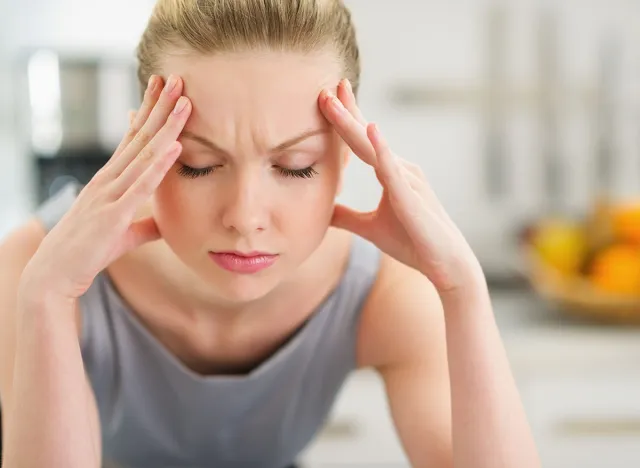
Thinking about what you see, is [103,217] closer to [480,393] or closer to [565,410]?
[480,393]

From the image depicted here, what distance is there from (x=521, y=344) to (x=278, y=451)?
2.98ft

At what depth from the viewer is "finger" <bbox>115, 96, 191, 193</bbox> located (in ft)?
2.02

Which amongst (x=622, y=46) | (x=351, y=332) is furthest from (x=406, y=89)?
(x=351, y=332)

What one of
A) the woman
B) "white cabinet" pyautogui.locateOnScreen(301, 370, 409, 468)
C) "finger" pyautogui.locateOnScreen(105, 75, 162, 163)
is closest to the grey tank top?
the woman

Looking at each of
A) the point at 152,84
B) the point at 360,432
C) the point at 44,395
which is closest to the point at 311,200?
the point at 152,84

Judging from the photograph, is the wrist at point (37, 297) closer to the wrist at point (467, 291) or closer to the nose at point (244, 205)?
the nose at point (244, 205)

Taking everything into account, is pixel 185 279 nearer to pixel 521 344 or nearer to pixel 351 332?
pixel 351 332

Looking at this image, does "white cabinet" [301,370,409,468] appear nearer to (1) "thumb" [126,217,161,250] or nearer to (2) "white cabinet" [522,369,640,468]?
(2) "white cabinet" [522,369,640,468]

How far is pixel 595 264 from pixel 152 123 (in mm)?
1477

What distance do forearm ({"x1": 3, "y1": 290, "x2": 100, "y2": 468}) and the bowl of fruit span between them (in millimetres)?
1380

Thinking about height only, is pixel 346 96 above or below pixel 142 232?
above

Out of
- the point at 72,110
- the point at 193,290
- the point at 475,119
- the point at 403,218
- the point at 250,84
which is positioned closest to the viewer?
the point at 250,84

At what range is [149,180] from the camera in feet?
2.10

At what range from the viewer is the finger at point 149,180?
24.7 inches
